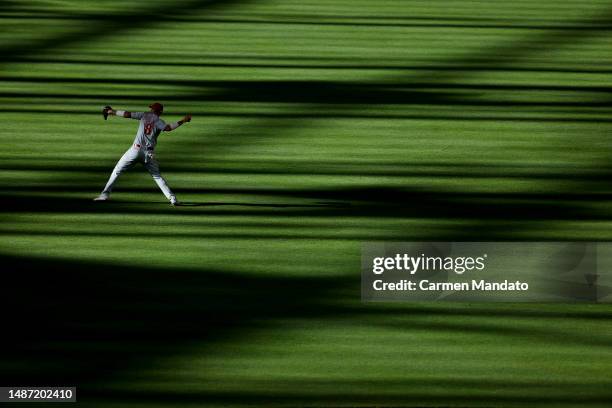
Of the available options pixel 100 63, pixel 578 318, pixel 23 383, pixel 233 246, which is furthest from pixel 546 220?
pixel 100 63

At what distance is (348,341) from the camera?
20.7 feet

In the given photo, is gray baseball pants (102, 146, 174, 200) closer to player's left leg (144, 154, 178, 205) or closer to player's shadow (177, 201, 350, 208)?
player's left leg (144, 154, 178, 205)

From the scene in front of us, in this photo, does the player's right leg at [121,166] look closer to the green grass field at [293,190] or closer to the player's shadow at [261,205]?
the green grass field at [293,190]

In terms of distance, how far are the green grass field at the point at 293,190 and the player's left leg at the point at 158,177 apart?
114 millimetres

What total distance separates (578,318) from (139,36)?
7174 millimetres

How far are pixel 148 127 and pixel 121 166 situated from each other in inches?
14.4

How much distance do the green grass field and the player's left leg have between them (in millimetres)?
114

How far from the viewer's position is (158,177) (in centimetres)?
789

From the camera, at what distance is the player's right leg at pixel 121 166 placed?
775 centimetres

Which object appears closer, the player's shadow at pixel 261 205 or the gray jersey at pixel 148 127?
the gray jersey at pixel 148 127

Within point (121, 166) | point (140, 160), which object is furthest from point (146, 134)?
point (121, 166)

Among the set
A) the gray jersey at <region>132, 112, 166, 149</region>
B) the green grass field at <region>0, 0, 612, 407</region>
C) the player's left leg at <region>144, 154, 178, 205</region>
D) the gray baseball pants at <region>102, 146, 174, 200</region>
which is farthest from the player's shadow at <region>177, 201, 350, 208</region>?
the gray jersey at <region>132, 112, 166, 149</region>

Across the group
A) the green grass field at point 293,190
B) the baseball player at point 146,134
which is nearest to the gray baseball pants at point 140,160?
the baseball player at point 146,134

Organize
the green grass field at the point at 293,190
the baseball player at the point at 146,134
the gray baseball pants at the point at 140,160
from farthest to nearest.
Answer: the gray baseball pants at the point at 140,160, the baseball player at the point at 146,134, the green grass field at the point at 293,190
